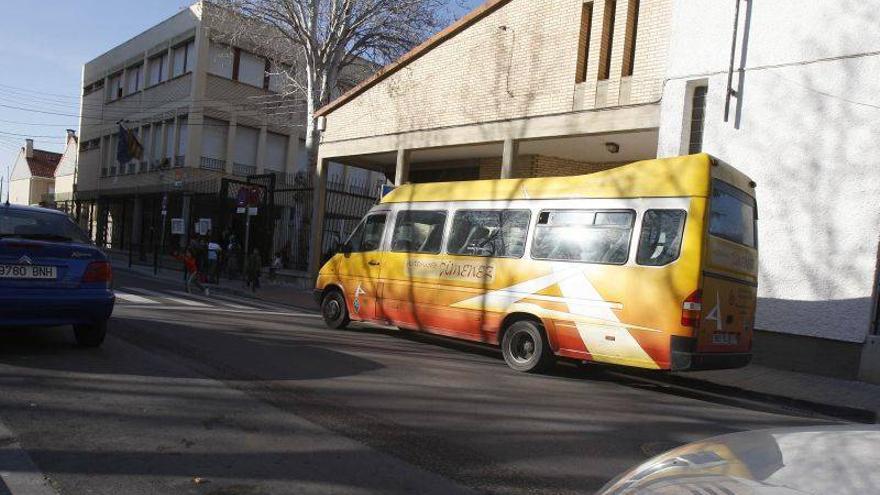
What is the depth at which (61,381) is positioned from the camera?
5.73m

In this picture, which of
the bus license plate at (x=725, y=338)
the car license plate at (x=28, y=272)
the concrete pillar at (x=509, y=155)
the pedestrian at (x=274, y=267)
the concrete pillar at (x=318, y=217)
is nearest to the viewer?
the car license plate at (x=28, y=272)

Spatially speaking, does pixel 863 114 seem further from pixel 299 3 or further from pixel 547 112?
pixel 299 3

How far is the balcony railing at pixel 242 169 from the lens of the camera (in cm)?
3463

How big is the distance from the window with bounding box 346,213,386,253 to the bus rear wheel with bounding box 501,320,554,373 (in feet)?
10.3

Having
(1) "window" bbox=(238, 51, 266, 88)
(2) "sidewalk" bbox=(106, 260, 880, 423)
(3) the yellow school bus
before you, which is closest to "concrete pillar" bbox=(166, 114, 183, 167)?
(1) "window" bbox=(238, 51, 266, 88)

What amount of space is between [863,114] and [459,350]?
6.98 m

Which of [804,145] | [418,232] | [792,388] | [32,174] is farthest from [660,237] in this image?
[32,174]

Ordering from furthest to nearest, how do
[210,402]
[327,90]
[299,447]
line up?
[327,90]
[210,402]
[299,447]

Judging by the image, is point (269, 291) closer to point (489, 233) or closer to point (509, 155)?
point (509, 155)

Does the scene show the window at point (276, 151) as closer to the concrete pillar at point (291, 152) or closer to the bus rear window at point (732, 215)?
the concrete pillar at point (291, 152)

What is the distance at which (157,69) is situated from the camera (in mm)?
37500

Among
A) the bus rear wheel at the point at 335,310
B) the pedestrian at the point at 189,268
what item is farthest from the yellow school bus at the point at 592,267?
the pedestrian at the point at 189,268

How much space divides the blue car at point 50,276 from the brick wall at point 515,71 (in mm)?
9483

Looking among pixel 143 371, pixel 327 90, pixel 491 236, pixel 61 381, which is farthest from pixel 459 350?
pixel 327 90
